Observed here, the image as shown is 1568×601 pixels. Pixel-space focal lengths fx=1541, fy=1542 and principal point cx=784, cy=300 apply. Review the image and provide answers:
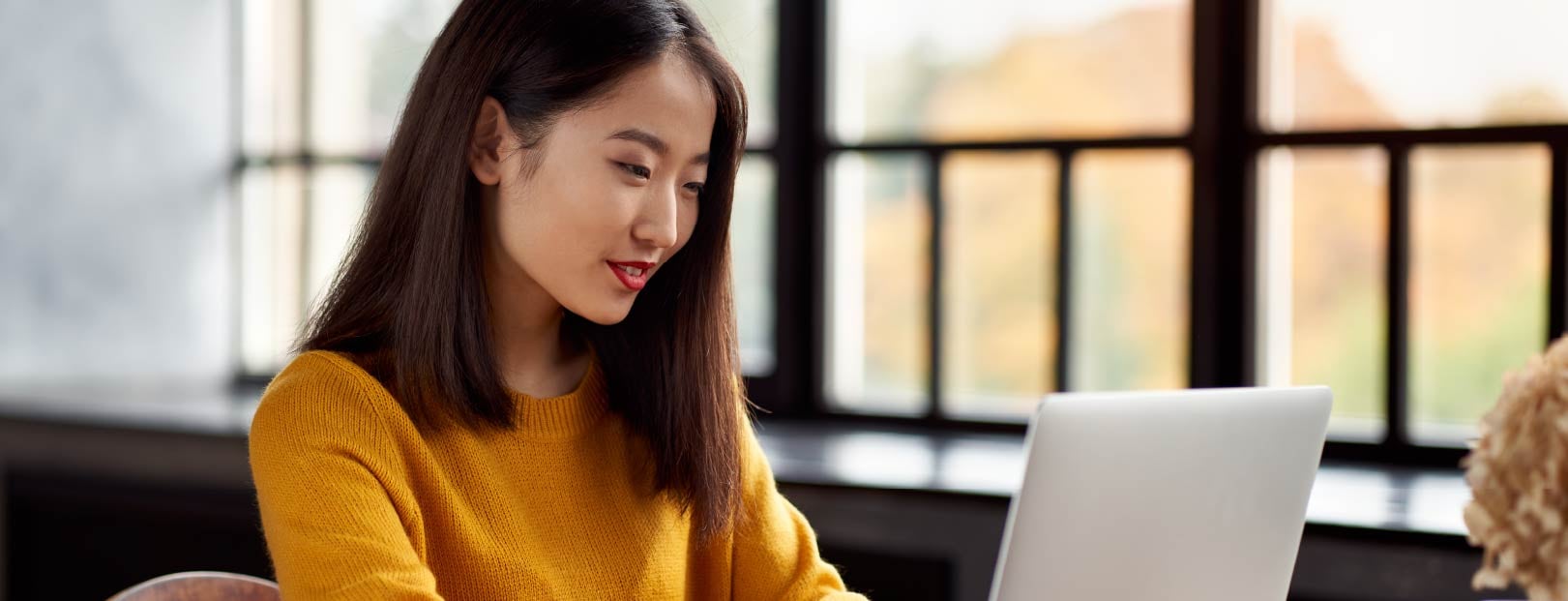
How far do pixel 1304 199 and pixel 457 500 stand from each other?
85.4 inches

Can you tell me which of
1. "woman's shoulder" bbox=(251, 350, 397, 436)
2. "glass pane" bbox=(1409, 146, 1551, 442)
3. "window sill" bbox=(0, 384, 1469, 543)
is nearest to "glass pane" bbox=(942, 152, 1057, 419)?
"window sill" bbox=(0, 384, 1469, 543)

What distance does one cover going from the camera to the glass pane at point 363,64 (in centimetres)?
410

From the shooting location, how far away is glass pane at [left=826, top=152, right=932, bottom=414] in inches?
135

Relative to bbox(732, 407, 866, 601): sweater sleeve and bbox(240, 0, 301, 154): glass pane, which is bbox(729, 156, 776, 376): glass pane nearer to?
bbox(240, 0, 301, 154): glass pane

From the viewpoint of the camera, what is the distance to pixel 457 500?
1.34 meters

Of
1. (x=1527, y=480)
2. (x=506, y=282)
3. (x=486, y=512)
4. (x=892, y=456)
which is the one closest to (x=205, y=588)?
(x=486, y=512)

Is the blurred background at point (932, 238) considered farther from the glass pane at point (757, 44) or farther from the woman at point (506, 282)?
the woman at point (506, 282)

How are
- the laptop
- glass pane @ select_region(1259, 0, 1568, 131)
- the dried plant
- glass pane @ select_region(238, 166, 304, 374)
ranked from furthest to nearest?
glass pane @ select_region(238, 166, 304, 374) < glass pane @ select_region(1259, 0, 1568, 131) < the laptop < the dried plant

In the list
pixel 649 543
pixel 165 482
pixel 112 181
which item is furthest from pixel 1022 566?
pixel 112 181

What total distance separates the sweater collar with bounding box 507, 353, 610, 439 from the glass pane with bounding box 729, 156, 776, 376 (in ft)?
6.85

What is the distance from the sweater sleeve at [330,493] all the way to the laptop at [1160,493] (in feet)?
1.53

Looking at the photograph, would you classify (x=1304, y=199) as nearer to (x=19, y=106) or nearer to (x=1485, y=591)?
(x=1485, y=591)

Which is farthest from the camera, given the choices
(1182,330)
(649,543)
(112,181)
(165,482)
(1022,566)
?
(112,181)

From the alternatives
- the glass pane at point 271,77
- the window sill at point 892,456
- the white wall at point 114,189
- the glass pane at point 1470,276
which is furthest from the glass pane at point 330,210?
the glass pane at point 1470,276
